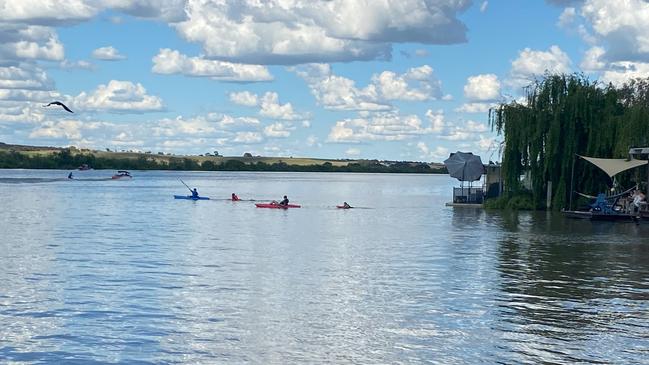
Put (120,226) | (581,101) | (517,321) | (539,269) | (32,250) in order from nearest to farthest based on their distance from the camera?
1. (517,321)
2. (539,269)
3. (32,250)
4. (120,226)
5. (581,101)

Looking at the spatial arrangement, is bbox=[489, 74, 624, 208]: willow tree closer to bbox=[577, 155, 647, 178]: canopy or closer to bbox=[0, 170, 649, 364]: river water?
bbox=[577, 155, 647, 178]: canopy

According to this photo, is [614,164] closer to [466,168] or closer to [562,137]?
[562,137]

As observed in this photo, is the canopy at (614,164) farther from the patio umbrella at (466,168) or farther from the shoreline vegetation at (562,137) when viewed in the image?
the patio umbrella at (466,168)

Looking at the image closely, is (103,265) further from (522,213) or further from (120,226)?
(522,213)

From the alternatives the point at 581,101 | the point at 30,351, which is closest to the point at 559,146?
the point at 581,101

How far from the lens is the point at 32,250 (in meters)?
30.8

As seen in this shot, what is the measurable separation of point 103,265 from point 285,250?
7.02 m

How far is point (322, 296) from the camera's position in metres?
21.0

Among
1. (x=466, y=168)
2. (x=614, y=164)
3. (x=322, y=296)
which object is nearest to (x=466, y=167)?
(x=466, y=168)

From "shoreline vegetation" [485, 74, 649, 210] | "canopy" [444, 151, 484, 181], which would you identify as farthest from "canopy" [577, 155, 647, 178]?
"canopy" [444, 151, 484, 181]

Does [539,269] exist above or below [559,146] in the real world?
below

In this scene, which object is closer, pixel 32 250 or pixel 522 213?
pixel 32 250

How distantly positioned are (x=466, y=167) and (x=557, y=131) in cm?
997

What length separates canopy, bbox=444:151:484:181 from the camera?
61.1 metres
